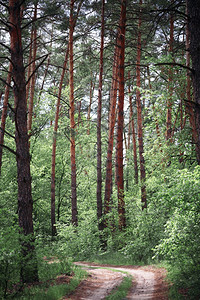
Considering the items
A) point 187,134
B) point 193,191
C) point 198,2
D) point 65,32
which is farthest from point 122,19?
point 193,191

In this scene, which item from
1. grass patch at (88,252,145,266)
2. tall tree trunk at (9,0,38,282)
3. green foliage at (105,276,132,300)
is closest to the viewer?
green foliage at (105,276,132,300)

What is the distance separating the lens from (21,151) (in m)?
7.17

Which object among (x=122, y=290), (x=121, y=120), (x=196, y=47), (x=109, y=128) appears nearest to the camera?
(x=196, y=47)

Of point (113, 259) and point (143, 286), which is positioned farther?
point (113, 259)

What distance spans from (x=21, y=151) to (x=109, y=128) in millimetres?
10445

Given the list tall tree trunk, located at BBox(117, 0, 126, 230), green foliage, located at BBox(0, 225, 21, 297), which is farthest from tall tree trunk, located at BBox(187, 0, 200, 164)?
tall tree trunk, located at BBox(117, 0, 126, 230)

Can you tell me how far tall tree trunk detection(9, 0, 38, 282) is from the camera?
686 cm

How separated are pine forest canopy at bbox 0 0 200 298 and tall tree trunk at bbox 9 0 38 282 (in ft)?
0.09

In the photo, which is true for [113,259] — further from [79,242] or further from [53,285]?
[53,285]

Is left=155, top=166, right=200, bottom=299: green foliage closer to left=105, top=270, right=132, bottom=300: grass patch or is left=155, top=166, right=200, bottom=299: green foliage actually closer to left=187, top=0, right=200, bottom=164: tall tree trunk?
left=187, top=0, right=200, bottom=164: tall tree trunk

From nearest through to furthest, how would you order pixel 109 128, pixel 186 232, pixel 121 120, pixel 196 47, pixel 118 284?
pixel 196 47 → pixel 186 232 → pixel 118 284 → pixel 121 120 → pixel 109 128

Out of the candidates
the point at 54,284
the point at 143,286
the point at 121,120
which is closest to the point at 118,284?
the point at 143,286

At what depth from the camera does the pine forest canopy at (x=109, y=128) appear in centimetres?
655

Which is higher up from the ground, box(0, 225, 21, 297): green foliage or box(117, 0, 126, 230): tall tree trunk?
box(117, 0, 126, 230): tall tree trunk
